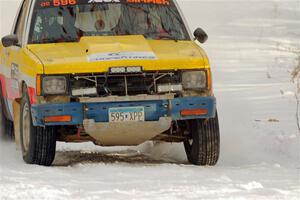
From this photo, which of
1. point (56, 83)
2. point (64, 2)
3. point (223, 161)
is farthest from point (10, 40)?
point (223, 161)

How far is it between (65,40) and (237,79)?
28.7 feet

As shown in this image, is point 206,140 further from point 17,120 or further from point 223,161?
point 17,120

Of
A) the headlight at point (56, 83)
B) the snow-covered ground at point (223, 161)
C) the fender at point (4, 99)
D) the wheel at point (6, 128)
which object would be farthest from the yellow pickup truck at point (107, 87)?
the wheel at point (6, 128)

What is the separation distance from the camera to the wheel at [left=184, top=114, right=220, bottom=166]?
26.1 feet

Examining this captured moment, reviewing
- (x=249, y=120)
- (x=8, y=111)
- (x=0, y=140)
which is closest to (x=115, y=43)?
(x=8, y=111)

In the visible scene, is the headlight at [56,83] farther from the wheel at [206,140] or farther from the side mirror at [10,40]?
the wheel at [206,140]

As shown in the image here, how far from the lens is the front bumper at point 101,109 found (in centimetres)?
740

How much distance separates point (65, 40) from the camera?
828 cm

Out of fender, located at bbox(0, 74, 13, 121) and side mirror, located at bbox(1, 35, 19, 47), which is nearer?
side mirror, located at bbox(1, 35, 19, 47)

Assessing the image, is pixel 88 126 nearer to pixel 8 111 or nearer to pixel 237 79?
pixel 8 111

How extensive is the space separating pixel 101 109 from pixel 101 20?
145 cm

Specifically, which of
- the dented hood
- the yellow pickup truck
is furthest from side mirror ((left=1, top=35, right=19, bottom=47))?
the dented hood

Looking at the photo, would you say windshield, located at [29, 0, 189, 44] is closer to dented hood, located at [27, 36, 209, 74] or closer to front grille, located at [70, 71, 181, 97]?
dented hood, located at [27, 36, 209, 74]

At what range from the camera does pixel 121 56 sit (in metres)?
7.57
